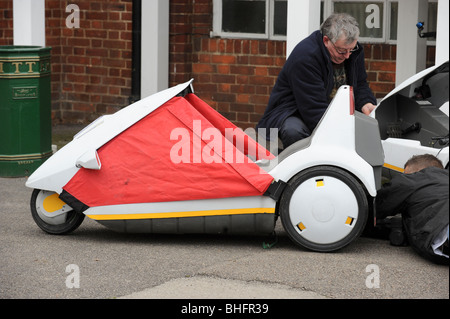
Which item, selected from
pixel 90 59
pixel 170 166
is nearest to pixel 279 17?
pixel 90 59

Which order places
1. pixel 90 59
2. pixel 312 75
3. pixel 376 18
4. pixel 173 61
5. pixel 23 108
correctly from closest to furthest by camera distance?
pixel 312 75
pixel 23 108
pixel 376 18
pixel 173 61
pixel 90 59

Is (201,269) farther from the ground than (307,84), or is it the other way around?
(307,84)

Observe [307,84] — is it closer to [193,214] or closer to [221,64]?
[193,214]

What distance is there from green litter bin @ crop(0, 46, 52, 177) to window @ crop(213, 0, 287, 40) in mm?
2874

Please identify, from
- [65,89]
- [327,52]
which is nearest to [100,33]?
[65,89]

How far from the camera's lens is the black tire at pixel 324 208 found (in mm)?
6062

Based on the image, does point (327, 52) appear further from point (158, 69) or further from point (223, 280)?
point (158, 69)

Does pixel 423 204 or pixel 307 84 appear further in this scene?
pixel 307 84

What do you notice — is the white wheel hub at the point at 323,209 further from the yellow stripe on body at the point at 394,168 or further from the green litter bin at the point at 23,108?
the green litter bin at the point at 23,108

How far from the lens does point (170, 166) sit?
6.22 meters

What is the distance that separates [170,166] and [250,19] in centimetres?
519

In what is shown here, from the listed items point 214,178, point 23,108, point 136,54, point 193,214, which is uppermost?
point 136,54

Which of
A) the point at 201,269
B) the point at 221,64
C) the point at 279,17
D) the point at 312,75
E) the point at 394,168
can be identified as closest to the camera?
the point at 201,269

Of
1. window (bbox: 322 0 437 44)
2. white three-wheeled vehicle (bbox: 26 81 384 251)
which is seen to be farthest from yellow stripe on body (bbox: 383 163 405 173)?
window (bbox: 322 0 437 44)
